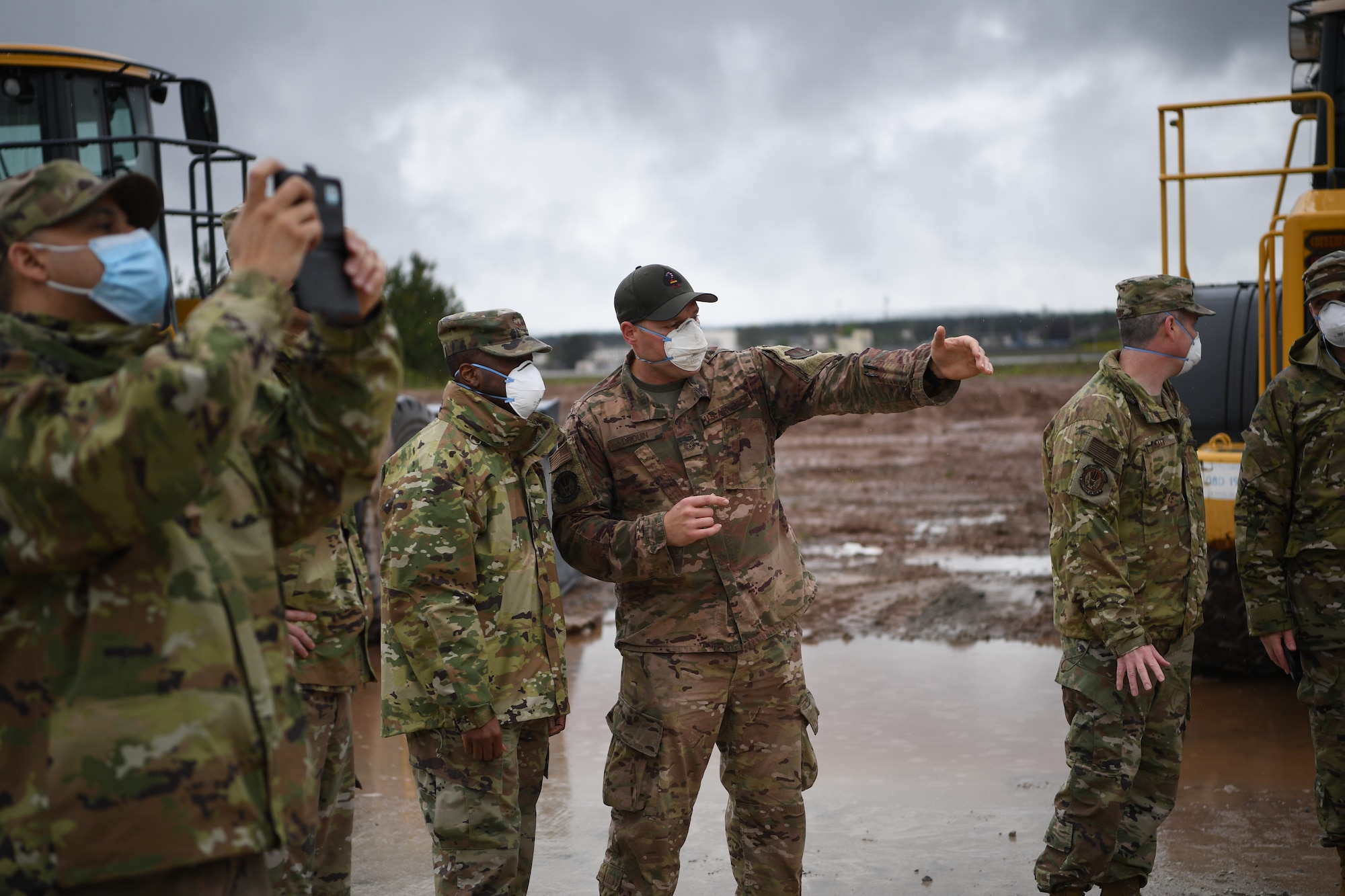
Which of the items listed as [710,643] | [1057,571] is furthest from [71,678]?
[1057,571]

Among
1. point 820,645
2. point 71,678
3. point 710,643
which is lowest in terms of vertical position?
point 820,645

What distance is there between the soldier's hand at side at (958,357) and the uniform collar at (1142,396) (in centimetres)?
69

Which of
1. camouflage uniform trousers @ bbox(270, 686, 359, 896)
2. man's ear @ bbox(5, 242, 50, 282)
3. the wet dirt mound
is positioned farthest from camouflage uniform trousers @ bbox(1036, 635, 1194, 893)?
the wet dirt mound

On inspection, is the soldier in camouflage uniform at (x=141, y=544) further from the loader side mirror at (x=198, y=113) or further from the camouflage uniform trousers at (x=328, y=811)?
the loader side mirror at (x=198, y=113)

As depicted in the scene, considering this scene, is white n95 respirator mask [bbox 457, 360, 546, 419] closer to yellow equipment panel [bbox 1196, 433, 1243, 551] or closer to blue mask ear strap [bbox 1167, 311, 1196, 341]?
blue mask ear strap [bbox 1167, 311, 1196, 341]

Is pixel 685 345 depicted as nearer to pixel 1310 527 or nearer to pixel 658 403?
pixel 658 403

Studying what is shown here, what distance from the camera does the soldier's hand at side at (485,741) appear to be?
11.2 feet

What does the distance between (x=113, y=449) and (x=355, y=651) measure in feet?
7.10

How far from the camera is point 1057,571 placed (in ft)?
13.3

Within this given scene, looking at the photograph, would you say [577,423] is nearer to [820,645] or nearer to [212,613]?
[212,613]

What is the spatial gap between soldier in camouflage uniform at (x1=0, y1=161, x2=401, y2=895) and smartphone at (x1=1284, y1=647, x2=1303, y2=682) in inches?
139

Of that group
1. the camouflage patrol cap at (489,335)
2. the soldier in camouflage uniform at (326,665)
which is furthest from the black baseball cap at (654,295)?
the soldier in camouflage uniform at (326,665)

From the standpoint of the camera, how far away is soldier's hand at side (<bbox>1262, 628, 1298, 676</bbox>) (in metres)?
4.20

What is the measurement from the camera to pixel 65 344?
1.95m
